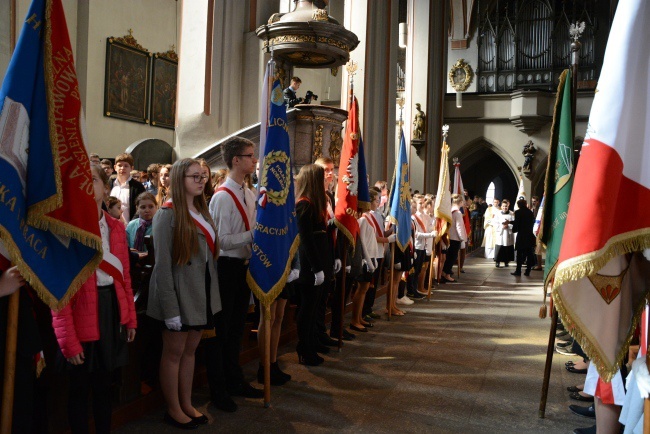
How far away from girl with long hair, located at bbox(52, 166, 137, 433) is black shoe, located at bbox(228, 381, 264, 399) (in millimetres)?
1334

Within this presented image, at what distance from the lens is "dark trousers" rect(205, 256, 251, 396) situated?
13.1 ft

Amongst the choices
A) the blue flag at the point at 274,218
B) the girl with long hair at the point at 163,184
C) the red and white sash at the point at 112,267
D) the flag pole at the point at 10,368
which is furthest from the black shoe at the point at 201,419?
the girl with long hair at the point at 163,184

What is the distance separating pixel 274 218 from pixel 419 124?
16.3 m

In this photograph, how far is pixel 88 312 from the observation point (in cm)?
284

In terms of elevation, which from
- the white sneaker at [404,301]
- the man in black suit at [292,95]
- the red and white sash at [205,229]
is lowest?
the white sneaker at [404,301]

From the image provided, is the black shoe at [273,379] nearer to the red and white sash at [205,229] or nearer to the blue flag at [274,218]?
the blue flag at [274,218]

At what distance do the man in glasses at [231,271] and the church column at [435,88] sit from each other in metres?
16.7

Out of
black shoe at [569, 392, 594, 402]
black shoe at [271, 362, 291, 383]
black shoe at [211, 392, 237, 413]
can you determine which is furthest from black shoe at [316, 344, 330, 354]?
Answer: black shoe at [569, 392, 594, 402]

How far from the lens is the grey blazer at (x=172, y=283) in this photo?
3.47 m

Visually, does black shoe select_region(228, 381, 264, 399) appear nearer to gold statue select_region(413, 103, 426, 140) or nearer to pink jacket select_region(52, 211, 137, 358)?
pink jacket select_region(52, 211, 137, 358)

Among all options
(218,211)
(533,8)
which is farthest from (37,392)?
(533,8)

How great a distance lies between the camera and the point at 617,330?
2395 millimetres

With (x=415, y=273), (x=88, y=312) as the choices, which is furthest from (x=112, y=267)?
(x=415, y=273)

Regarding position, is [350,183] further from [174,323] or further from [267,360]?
[174,323]
